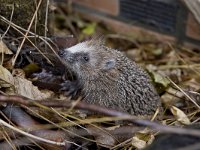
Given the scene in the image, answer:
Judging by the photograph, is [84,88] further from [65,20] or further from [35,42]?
[65,20]

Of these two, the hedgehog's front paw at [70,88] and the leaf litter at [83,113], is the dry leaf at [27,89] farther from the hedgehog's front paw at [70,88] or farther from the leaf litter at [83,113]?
the hedgehog's front paw at [70,88]

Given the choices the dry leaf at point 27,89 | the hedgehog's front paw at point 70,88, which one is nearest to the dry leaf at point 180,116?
the hedgehog's front paw at point 70,88

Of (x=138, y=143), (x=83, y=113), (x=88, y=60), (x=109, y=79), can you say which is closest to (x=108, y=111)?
(x=138, y=143)

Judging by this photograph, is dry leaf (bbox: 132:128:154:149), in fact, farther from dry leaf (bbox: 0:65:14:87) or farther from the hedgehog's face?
dry leaf (bbox: 0:65:14:87)

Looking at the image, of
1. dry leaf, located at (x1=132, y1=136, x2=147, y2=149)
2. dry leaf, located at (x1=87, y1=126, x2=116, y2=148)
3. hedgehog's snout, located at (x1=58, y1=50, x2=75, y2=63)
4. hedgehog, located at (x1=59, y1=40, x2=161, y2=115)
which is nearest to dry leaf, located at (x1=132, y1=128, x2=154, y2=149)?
dry leaf, located at (x1=132, y1=136, x2=147, y2=149)

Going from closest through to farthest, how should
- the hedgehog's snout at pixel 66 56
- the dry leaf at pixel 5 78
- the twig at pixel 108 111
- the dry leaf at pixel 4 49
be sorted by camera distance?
the twig at pixel 108 111, the dry leaf at pixel 5 78, the dry leaf at pixel 4 49, the hedgehog's snout at pixel 66 56
